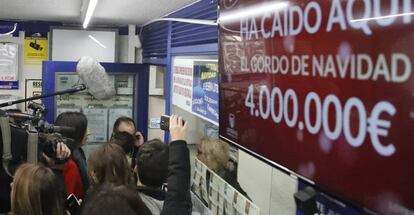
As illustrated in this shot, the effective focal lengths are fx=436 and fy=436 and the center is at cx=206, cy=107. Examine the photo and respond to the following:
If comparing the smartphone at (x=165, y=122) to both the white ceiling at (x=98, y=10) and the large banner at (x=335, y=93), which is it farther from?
the white ceiling at (x=98, y=10)

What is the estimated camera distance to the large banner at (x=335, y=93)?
72 cm

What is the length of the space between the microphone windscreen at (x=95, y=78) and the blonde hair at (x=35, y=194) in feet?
9.25

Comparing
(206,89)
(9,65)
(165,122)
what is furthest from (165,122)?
(9,65)

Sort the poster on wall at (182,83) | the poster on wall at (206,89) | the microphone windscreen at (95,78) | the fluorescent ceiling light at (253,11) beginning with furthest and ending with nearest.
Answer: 1. the microphone windscreen at (95,78)
2. the poster on wall at (182,83)
3. the poster on wall at (206,89)
4. the fluorescent ceiling light at (253,11)

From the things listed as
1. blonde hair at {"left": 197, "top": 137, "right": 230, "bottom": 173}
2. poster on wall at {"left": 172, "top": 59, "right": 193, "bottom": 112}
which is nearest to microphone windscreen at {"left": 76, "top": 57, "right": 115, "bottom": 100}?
poster on wall at {"left": 172, "top": 59, "right": 193, "bottom": 112}

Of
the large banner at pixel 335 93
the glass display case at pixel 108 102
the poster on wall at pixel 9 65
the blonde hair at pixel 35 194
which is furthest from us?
the poster on wall at pixel 9 65

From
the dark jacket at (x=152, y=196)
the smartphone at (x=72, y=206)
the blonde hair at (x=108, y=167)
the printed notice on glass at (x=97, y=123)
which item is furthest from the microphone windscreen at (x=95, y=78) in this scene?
the dark jacket at (x=152, y=196)

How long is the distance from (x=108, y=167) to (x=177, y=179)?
0.78 meters

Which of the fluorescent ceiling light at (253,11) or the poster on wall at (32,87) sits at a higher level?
the fluorescent ceiling light at (253,11)

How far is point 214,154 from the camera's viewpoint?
2857 mm

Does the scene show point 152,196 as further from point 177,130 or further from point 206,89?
point 206,89

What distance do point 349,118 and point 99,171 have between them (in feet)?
6.12

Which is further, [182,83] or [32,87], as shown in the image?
[32,87]

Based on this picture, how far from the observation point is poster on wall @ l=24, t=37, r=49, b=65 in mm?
5816
